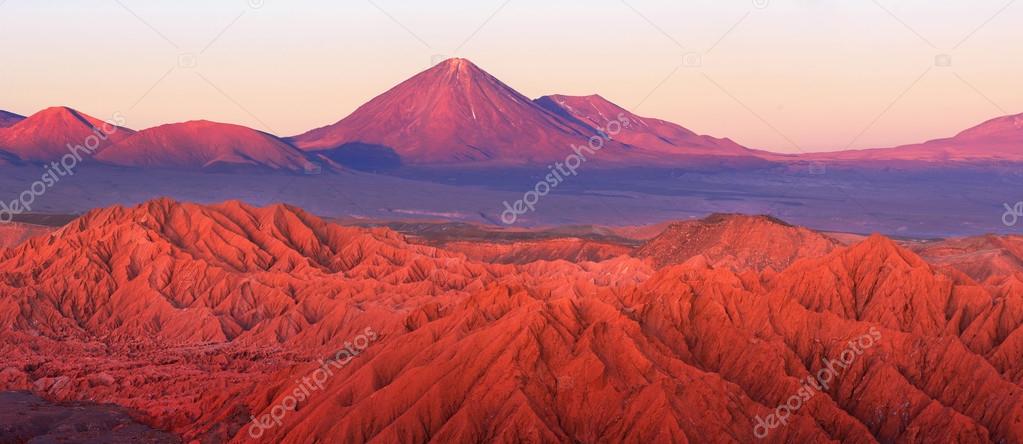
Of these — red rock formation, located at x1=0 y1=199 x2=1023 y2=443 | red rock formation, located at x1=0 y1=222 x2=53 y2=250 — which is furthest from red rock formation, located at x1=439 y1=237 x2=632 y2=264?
red rock formation, located at x1=0 y1=199 x2=1023 y2=443

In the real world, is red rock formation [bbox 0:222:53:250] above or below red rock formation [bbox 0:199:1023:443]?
above

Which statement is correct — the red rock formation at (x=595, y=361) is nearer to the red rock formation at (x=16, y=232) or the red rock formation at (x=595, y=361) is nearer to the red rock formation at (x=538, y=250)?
the red rock formation at (x=16, y=232)

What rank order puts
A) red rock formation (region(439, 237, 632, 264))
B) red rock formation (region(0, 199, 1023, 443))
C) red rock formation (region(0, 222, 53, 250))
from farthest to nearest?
red rock formation (region(439, 237, 632, 264)) < red rock formation (region(0, 222, 53, 250)) < red rock formation (region(0, 199, 1023, 443))

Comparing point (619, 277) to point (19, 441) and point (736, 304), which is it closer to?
point (736, 304)

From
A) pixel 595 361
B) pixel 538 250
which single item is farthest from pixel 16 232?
pixel 595 361

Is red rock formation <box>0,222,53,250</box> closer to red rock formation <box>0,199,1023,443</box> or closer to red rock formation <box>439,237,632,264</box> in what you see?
red rock formation <box>0,199,1023,443</box>

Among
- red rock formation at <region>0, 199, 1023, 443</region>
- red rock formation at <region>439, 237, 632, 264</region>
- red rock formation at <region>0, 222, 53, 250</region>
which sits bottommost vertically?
red rock formation at <region>0, 199, 1023, 443</region>

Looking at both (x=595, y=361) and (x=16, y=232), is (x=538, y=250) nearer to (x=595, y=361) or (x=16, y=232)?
(x=16, y=232)

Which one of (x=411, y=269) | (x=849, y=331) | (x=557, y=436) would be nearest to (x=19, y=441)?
(x=557, y=436)

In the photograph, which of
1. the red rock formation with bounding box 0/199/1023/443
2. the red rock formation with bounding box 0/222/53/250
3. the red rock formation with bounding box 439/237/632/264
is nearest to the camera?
the red rock formation with bounding box 0/199/1023/443
